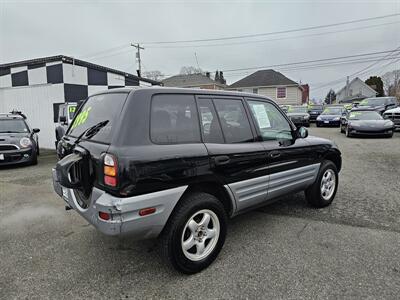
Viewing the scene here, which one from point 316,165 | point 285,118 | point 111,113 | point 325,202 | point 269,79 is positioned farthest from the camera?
point 269,79

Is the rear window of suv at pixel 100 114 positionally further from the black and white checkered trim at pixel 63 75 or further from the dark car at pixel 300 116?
the dark car at pixel 300 116

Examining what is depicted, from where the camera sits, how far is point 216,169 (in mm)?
2498

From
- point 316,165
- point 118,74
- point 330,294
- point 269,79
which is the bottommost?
point 330,294

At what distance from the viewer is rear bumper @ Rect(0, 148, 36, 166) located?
6984mm

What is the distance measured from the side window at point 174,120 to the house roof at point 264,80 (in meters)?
32.5

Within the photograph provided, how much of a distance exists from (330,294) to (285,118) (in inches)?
80.1

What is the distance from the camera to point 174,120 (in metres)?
2.39

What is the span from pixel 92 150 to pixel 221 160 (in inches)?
44.1

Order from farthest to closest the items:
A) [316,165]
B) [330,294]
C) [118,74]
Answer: [118,74]
[316,165]
[330,294]

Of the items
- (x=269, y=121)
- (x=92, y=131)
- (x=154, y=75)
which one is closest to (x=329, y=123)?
(x=269, y=121)

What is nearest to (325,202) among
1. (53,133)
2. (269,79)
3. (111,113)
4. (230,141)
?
(230,141)

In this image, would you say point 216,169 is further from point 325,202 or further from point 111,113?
point 325,202

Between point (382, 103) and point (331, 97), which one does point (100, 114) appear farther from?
point (331, 97)

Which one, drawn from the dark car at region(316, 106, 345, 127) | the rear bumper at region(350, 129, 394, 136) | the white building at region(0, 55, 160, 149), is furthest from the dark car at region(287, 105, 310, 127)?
the white building at region(0, 55, 160, 149)
